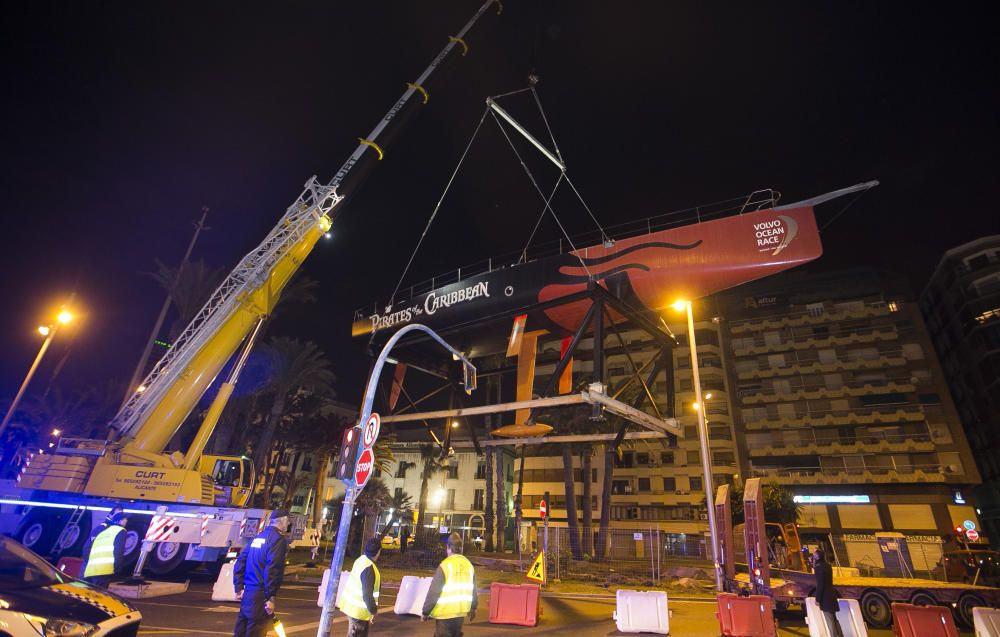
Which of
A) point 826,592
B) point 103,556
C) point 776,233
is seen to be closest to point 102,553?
point 103,556

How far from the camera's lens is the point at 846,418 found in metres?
46.9

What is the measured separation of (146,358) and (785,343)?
58.6 m

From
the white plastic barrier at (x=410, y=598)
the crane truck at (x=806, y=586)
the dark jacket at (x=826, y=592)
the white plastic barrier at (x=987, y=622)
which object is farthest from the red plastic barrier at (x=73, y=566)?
the white plastic barrier at (x=987, y=622)

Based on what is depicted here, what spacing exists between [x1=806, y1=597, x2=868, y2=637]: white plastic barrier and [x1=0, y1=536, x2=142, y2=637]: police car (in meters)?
10.8

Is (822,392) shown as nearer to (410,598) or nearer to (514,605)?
(514,605)

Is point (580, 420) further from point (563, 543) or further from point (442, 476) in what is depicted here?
point (442, 476)

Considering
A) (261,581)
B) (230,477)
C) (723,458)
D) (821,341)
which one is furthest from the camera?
(821,341)

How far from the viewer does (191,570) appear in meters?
14.7

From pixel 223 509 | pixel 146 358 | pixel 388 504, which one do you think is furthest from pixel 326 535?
pixel 223 509

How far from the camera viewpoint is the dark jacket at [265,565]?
6027 mm

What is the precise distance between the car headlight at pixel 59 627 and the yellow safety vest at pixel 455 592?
11.2ft

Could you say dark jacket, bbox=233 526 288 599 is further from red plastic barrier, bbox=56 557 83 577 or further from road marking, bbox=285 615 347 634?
red plastic barrier, bbox=56 557 83 577

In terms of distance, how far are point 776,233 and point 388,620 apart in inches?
434

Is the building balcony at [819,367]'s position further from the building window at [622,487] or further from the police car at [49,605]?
the police car at [49,605]
